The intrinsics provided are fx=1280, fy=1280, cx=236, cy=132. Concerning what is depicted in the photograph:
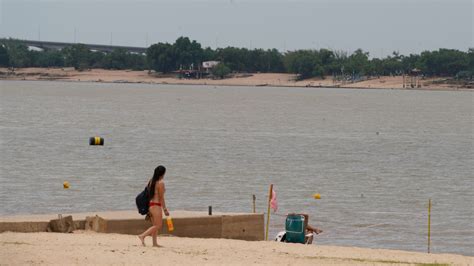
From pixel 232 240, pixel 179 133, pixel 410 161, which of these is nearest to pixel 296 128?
pixel 179 133

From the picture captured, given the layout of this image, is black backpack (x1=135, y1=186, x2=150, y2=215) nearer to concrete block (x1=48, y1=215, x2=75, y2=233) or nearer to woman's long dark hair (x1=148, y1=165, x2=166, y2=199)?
woman's long dark hair (x1=148, y1=165, x2=166, y2=199)

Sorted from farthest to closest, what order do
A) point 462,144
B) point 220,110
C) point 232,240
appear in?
point 220,110, point 462,144, point 232,240

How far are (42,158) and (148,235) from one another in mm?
35753

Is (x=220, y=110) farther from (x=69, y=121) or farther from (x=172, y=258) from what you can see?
(x=172, y=258)

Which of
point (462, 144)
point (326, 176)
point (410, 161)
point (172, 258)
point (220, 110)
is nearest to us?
point (172, 258)

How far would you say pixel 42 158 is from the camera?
2234 inches

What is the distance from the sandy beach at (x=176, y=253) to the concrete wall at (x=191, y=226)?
0.44 m

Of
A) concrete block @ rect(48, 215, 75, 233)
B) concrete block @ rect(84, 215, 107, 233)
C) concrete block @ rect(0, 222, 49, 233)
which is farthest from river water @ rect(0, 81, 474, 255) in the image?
concrete block @ rect(0, 222, 49, 233)

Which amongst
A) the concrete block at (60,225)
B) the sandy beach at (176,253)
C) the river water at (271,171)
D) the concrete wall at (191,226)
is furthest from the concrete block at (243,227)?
the river water at (271,171)

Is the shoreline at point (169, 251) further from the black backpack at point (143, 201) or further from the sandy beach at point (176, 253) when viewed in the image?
the black backpack at point (143, 201)

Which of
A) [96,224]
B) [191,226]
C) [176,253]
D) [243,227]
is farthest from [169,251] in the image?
[243,227]

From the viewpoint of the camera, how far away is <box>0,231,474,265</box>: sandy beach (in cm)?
1972

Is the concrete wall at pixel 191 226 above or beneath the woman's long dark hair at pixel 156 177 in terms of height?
beneath

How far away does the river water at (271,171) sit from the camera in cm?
3509
